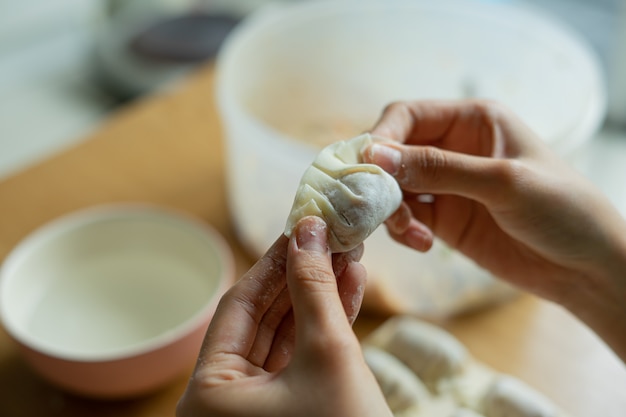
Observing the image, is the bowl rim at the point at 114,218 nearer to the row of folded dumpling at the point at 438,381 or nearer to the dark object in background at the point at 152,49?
the row of folded dumpling at the point at 438,381

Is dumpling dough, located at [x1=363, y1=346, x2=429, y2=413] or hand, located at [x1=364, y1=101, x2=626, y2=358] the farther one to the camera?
dumpling dough, located at [x1=363, y1=346, x2=429, y2=413]

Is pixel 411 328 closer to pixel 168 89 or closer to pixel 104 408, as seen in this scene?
pixel 104 408

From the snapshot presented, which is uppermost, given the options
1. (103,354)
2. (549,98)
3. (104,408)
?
(549,98)

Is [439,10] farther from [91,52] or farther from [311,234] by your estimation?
[91,52]

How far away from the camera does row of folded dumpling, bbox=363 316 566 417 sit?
2.35 feet

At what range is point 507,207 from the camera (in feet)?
2.04

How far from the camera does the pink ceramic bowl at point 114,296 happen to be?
73cm

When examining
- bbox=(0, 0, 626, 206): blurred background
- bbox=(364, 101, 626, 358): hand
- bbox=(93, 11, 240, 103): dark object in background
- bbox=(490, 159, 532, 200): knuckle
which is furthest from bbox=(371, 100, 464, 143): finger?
Answer: bbox=(93, 11, 240, 103): dark object in background

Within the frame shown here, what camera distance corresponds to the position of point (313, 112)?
1.18 meters

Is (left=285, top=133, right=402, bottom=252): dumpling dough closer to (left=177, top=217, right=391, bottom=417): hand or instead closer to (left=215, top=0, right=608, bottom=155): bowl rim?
(left=177, top=217, right=391, bottom=417): hand

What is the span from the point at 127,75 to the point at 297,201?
1.33 m

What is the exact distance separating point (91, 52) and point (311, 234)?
63.3 inches

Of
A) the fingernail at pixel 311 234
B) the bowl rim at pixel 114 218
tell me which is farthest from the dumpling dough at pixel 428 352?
the fingernail at pixel 311 234

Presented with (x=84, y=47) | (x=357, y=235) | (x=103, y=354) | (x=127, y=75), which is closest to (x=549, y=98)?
(x=357, y=235)
